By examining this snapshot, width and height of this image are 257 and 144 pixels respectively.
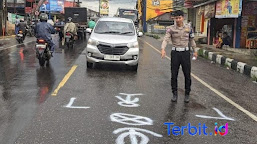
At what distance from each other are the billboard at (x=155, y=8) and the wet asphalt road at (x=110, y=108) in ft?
177

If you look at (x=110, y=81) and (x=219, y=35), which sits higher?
(x=219, y=35)

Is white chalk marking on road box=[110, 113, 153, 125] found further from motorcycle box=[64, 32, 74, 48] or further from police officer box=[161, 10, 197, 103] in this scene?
motorcycle box=[64, 32, 74, 48]

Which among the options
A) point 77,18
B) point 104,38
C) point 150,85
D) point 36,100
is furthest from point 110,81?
point 77,18

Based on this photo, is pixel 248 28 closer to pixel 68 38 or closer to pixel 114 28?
pixel 68 38

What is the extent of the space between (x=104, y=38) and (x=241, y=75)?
5.05 m

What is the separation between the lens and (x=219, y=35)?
72.2 feet

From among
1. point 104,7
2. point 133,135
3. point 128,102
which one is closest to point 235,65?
point 128,102

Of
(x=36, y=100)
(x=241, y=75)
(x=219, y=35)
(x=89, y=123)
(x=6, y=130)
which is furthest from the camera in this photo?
(x=219, y=35)

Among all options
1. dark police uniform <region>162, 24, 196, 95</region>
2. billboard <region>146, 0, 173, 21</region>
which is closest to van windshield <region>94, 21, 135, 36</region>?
dark police uniform <region>162, 24, 196, 95</region>

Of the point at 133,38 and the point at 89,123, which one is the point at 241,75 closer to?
the point at 133,38

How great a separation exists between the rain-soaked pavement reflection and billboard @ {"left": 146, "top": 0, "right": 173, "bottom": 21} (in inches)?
2049

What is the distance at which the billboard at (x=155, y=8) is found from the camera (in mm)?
62500

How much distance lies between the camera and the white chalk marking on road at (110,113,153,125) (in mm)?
4988

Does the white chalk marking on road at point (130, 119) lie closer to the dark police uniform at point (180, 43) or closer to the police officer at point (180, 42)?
the police officer at point (180, 42)
